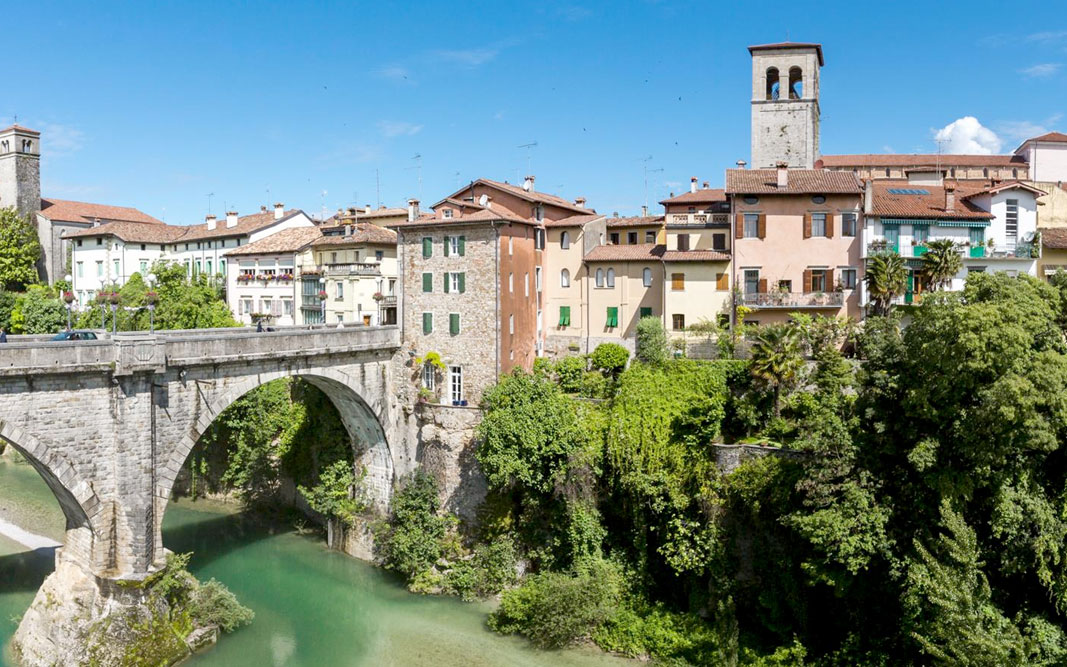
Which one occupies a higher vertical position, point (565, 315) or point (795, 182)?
point (795, 182)

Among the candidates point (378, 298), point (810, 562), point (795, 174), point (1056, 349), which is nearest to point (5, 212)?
point (378, 298)

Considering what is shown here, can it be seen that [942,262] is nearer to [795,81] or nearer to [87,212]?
[795,81]

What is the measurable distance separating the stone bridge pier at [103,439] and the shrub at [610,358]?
47.8 feet

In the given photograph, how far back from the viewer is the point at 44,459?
855 inches

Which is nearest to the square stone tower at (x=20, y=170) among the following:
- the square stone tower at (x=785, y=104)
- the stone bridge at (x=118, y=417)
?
the stone bridge at (x=118, y=417)

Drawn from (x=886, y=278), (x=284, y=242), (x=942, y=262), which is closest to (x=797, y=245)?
(x=886, y=278)

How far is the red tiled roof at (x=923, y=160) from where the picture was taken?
5562cm

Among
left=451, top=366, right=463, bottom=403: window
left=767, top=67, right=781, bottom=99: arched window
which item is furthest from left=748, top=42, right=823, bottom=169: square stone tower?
left=451, top=366, right=463, bottom=403: window

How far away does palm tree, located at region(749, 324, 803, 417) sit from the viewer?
26281 millimetres

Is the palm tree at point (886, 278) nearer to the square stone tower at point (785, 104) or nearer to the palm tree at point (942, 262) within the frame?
the palm tree at point (942, 262)

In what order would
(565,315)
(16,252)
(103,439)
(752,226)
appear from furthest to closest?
1. (16,252)
2. (565,315)
3. (752,226)
4. (103,439)

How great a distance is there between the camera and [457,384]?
1291 inches

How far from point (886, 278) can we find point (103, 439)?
93.8 feet

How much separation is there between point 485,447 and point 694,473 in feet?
25.7
